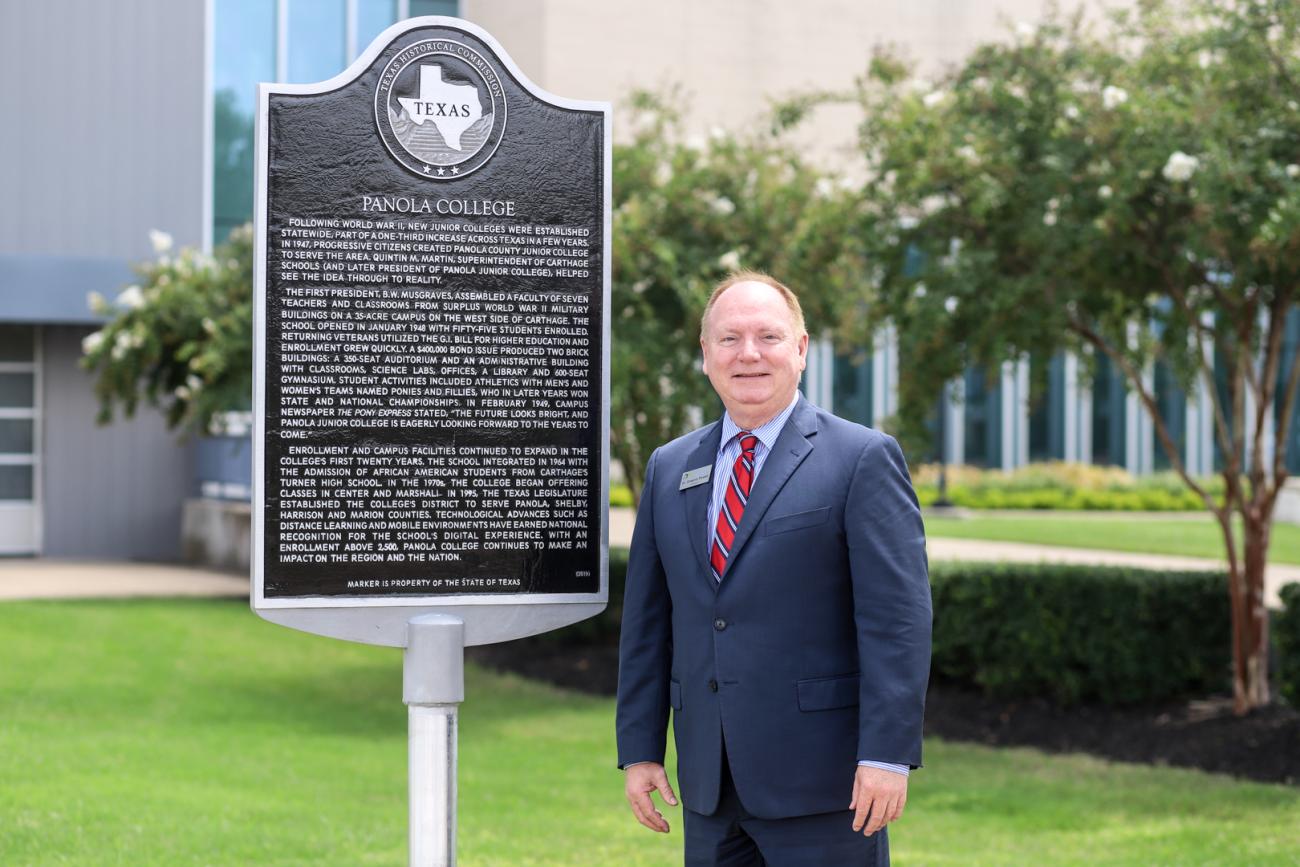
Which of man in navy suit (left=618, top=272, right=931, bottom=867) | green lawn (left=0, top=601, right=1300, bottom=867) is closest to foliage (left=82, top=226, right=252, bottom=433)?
green lawn (left=0, top=601, right=1300, bottom=867)

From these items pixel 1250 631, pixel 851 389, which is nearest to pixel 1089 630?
pixel 1250 631

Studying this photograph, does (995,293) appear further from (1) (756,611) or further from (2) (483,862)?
(1) (756,611)

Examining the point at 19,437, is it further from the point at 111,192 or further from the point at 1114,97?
the point at 1114,97

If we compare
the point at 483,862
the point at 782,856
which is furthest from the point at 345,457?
the point at 483,862

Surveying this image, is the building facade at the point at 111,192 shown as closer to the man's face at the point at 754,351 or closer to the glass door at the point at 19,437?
the glass door at the point at 19,437

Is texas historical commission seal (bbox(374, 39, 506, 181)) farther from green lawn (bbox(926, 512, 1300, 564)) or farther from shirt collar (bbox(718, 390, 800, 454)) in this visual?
green lawn (bbox(926, 512, 1300, 564))

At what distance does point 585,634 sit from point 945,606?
14.3 feet

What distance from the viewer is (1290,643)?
9055mm

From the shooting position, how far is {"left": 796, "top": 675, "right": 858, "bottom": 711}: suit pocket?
3740 mm

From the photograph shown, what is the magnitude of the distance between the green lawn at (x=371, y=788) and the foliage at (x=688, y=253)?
8.06 feet

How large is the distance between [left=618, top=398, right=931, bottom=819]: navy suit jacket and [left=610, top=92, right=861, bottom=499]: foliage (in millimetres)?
7650

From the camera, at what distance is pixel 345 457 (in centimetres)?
462

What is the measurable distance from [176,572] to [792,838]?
19.1 m

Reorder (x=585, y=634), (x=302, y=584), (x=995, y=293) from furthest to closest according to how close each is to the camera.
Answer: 1. (x=585, y=634)
2. (x=995, y=293)
3. (x=302, y=584)
